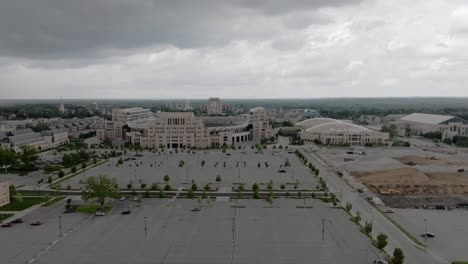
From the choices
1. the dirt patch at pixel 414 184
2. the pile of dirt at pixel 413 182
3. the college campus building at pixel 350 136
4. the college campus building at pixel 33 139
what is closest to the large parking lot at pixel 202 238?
the dirt patch at pixel 414 184

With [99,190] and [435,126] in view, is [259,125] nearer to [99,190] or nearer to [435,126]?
[435,126]

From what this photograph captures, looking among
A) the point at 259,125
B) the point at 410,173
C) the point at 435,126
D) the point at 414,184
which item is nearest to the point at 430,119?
the point at 435,126

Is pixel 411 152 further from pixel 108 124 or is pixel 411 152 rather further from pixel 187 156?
pixel 108 124

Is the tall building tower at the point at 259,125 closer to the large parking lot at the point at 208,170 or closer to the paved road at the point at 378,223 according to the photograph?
the large parking lot at the point at 208,170

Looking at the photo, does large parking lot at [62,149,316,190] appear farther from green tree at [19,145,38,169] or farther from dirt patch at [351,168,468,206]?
green tree at [19,145,38,169]

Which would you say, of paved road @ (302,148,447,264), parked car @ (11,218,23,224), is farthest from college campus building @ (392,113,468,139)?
parked car @ (11,218,23,224)

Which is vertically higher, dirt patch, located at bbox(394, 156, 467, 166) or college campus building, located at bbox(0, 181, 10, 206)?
college campus building, located at bbox(0, 181, 10, 206)
